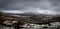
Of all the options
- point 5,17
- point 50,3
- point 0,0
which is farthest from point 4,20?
point 50,3

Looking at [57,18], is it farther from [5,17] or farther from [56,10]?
[5,17]

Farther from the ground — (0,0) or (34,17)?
(0,0)

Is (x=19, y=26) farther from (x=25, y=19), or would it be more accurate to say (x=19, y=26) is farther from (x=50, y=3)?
(x=50, y=3)

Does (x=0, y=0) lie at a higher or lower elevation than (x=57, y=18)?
higher

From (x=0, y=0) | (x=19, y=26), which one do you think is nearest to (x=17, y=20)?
(x=19, y=26)
